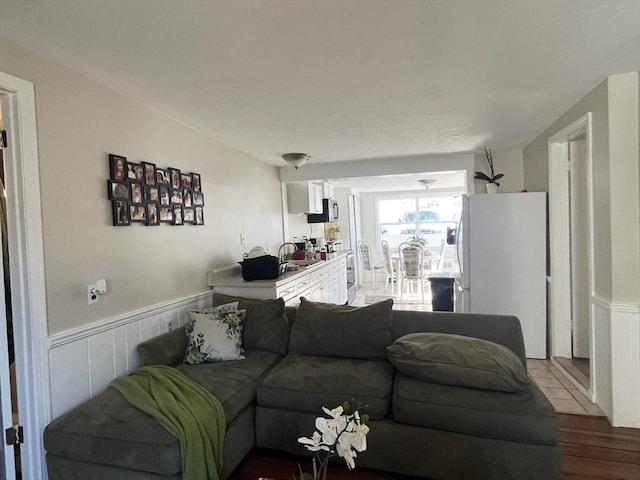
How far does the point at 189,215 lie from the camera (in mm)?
3150

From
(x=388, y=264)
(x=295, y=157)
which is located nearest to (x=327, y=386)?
(x=295, y=157)

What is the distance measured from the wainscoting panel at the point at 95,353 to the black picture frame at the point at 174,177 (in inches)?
37.1

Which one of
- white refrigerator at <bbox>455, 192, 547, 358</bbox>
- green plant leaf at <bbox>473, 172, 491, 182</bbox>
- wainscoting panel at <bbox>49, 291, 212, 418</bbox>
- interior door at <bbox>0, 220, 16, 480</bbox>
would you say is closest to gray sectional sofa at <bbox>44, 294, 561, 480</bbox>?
wainscoting panel at <bbox>49, 291, 212, 418</bbox>

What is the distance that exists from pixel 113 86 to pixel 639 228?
3.43 meters

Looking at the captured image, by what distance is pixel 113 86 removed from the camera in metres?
2.32

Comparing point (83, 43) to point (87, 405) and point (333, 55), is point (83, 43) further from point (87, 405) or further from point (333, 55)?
point (87, 405)

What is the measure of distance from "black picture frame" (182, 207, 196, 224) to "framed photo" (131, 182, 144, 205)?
1.62 feet

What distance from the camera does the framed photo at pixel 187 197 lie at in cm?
308

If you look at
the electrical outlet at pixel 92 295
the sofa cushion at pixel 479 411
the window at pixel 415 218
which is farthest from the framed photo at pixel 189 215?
the window at pixel 415 218

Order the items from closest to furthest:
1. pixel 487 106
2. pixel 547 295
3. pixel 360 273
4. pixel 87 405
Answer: pixel 87 405, pixel 487 106, pixel 547 295, pixel 360 273

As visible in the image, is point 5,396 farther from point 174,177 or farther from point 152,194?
point 174,177

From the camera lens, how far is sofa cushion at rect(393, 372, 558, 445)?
1.82 metres

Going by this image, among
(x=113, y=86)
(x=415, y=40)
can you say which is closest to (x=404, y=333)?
(x=415, y=40)

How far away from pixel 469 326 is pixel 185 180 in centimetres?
245
